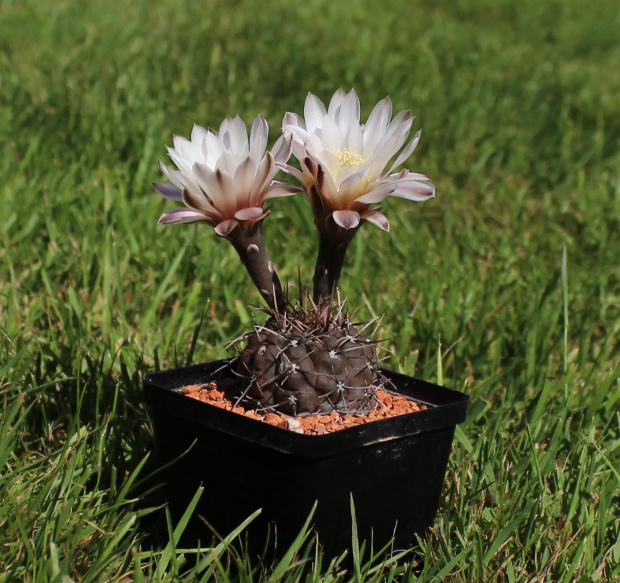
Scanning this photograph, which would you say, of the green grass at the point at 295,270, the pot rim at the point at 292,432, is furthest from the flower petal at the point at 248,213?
the green grass at the point at 295,270

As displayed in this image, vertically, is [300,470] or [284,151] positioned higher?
[284,151]

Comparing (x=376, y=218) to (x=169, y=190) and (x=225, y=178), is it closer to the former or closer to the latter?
(x=225, y=178)

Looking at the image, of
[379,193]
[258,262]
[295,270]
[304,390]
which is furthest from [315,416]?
[295,270]

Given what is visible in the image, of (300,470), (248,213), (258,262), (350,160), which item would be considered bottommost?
(300,470)

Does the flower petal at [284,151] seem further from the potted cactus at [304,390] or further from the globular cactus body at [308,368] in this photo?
the globular cactus body at [308,368]

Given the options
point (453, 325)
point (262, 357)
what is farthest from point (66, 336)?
point (453, 325)

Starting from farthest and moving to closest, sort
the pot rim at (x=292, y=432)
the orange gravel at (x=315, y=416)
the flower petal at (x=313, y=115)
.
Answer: the flower petal at (x=313, y=115) → the orange gravel at (x=315, y=416) → the pot rim at (x=292, y=432)
